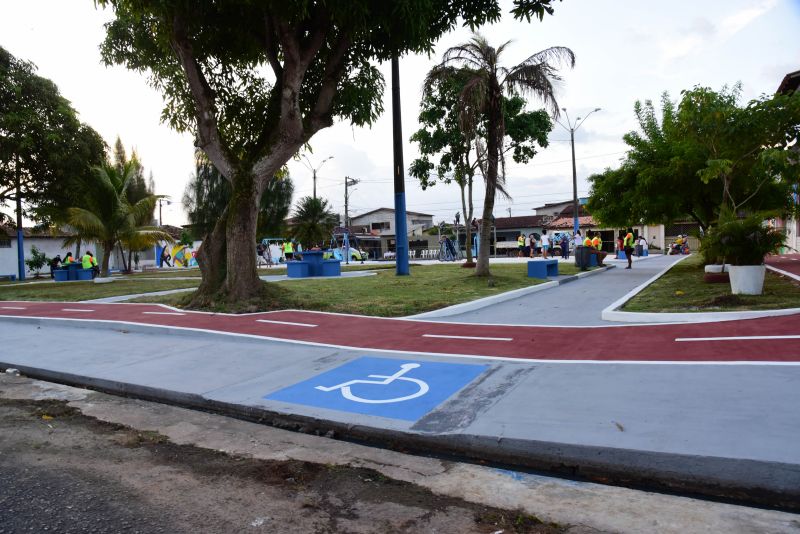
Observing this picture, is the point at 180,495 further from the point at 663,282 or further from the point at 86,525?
the point at 663,282

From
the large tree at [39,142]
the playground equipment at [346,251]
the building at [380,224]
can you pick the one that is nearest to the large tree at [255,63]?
the large tree at [39,142]

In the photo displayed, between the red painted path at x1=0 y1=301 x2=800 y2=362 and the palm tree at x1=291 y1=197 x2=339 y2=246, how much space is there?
26985mm

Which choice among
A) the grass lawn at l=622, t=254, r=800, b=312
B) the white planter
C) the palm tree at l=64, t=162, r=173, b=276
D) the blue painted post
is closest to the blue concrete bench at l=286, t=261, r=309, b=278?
the blue painted post

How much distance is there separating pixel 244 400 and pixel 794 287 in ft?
36.3

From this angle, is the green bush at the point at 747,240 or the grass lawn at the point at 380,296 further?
the grass lawn at the point at 380,296

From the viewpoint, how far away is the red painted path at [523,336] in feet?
20.9

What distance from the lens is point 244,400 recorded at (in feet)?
17.6

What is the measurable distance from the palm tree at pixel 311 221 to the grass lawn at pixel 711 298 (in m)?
27.4

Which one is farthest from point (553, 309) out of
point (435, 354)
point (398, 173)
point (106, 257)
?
point (106, 257)

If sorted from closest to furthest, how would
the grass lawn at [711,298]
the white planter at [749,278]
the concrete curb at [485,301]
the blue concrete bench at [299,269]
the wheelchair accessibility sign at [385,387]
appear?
the wheelchair accessibility sign at [385,387] → the grass lawn at [711,298] → the white planter at [749,278] → the concrete curb at [485,301] → the blue concrete bench at [299,269]

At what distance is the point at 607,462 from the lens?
3666 millimetres

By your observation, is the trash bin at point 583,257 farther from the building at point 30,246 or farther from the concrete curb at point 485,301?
the building at point 30,246

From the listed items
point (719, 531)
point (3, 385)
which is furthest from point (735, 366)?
point (3, 385)

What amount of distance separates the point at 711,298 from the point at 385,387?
291 inches
